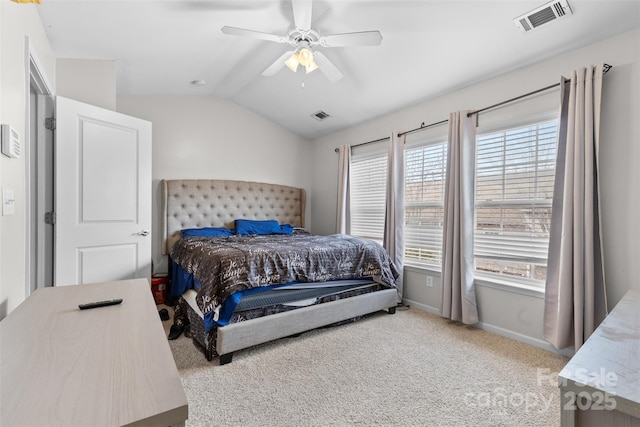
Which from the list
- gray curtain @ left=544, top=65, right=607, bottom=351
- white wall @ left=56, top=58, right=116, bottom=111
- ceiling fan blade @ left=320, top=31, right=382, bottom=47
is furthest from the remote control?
gray curtain @ left=544, top=65, right=607, bottom=351

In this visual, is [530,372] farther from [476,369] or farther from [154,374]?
[154,374]

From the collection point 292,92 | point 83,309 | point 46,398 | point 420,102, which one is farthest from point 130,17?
point 420,102

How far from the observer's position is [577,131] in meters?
2.21

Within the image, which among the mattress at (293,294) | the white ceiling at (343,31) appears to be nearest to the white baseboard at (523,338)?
the mattress at (293,294)

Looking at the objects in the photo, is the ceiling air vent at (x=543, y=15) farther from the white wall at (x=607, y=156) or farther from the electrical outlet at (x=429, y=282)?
the electrical outlet at (x=429, y=282)

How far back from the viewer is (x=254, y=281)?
7.61ft

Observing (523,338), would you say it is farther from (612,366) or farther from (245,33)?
(245,33)

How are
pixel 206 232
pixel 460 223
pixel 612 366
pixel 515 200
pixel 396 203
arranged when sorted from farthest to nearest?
pixel 206 232
pixel 396 203
pixel 460 223
pixel 515 200
pixel 612 366

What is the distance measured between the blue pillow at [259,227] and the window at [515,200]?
2.55 metres

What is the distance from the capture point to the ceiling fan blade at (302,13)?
191cm

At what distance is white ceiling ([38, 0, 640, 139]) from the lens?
210 cm

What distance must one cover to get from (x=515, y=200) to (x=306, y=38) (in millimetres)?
2278

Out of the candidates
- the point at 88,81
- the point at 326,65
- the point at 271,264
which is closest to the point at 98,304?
the point at 271,264

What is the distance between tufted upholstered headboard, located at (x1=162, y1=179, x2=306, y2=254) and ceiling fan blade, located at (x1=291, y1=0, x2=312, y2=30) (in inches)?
104
